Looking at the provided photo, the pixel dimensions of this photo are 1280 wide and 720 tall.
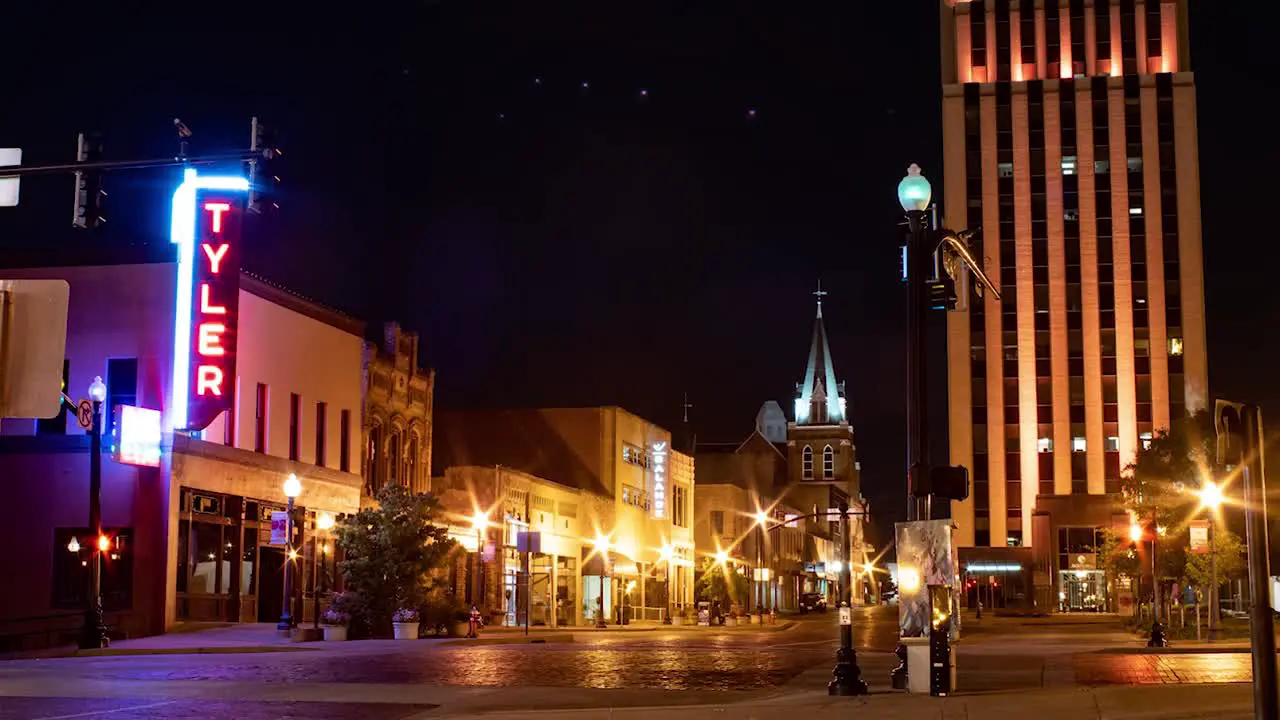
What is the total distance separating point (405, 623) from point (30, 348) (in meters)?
35.7

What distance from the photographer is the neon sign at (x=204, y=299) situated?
4050cm

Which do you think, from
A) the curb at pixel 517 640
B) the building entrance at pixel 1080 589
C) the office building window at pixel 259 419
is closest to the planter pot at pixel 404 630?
the curb at pixel 517 640

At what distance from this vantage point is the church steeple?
576 ft

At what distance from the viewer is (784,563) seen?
12662 cm

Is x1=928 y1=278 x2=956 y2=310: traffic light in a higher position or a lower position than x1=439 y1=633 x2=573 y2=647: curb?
higher

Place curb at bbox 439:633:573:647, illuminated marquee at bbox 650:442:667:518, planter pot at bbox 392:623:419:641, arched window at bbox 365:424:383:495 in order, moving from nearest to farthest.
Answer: curb at bbox 439:633:573:647 → planter pot at bbox 392:623:419:641 → arched window at bbox 365:424:383:495 → illuminated marquee at bbox 650:442:667:518

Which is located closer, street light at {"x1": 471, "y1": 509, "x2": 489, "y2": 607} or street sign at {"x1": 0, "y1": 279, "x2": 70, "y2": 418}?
street sign at {"x1": 0, "y1": 279, "x2": 70, "y2": 418}

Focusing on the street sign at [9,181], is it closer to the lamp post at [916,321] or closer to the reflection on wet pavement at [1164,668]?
the lamp post at [916,321]

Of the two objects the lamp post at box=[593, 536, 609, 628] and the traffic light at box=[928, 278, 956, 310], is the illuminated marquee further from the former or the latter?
the traffic light at box=[928, 278, 956, 310]

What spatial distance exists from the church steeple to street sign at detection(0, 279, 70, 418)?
6630 inches

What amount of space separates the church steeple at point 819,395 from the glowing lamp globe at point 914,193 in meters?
155

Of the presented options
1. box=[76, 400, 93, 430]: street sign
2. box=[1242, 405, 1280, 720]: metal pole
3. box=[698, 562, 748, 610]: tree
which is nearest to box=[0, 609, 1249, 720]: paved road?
box=[76, 400, 93, 430]: street sign

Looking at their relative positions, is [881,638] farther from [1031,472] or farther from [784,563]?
[784,563]

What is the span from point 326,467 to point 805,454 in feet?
425
